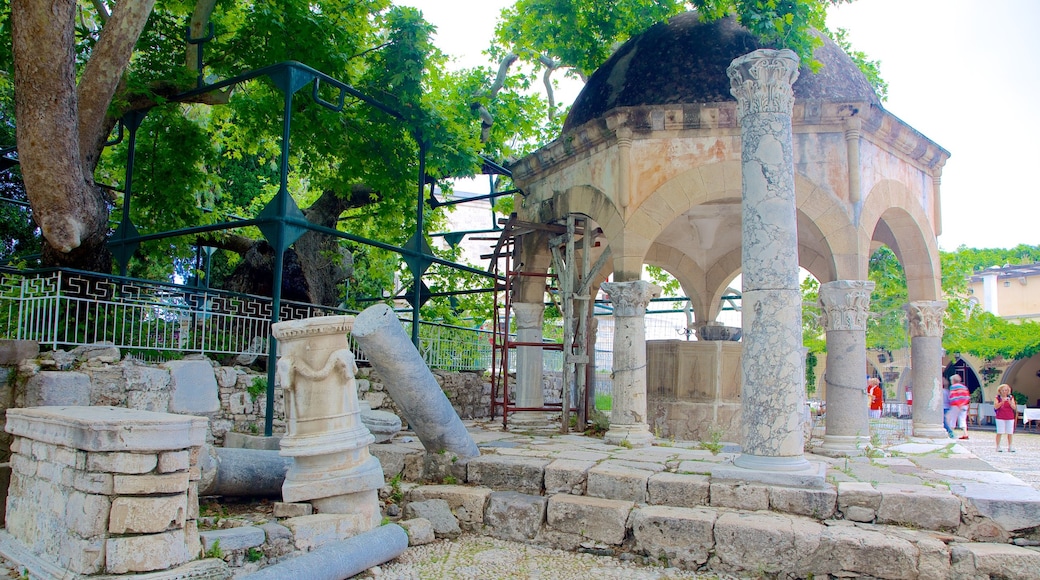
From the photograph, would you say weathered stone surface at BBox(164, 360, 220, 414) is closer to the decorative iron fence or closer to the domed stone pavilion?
the decorative iron fence

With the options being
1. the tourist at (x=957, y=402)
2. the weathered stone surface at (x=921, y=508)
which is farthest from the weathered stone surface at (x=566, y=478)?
the tourist at (x=957, y=402)

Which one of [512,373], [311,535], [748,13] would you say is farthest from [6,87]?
[748,13]

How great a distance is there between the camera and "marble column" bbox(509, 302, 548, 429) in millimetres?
11633

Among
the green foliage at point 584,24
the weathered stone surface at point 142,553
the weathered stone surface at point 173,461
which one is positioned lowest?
the weathered stone surface at point 142,553

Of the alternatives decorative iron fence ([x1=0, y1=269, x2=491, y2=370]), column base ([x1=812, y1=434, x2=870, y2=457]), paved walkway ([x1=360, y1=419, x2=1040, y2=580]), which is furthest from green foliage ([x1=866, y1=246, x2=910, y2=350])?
decorative iron fence ([x1=0, y1=269, x2=491, y2=370])

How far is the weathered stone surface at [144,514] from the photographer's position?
460 cm

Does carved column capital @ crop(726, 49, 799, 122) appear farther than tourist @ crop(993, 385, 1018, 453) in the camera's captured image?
No

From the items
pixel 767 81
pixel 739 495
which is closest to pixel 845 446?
pixel 739 495

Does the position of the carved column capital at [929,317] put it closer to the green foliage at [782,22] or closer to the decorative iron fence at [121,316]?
the green foliage at [782,22]

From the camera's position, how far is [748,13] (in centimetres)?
880

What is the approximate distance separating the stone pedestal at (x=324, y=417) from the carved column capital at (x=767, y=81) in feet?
14.4

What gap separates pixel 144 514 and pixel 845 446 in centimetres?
708

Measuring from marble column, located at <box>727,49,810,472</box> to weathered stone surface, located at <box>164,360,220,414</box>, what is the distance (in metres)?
6.35

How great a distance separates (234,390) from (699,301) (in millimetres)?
8811
